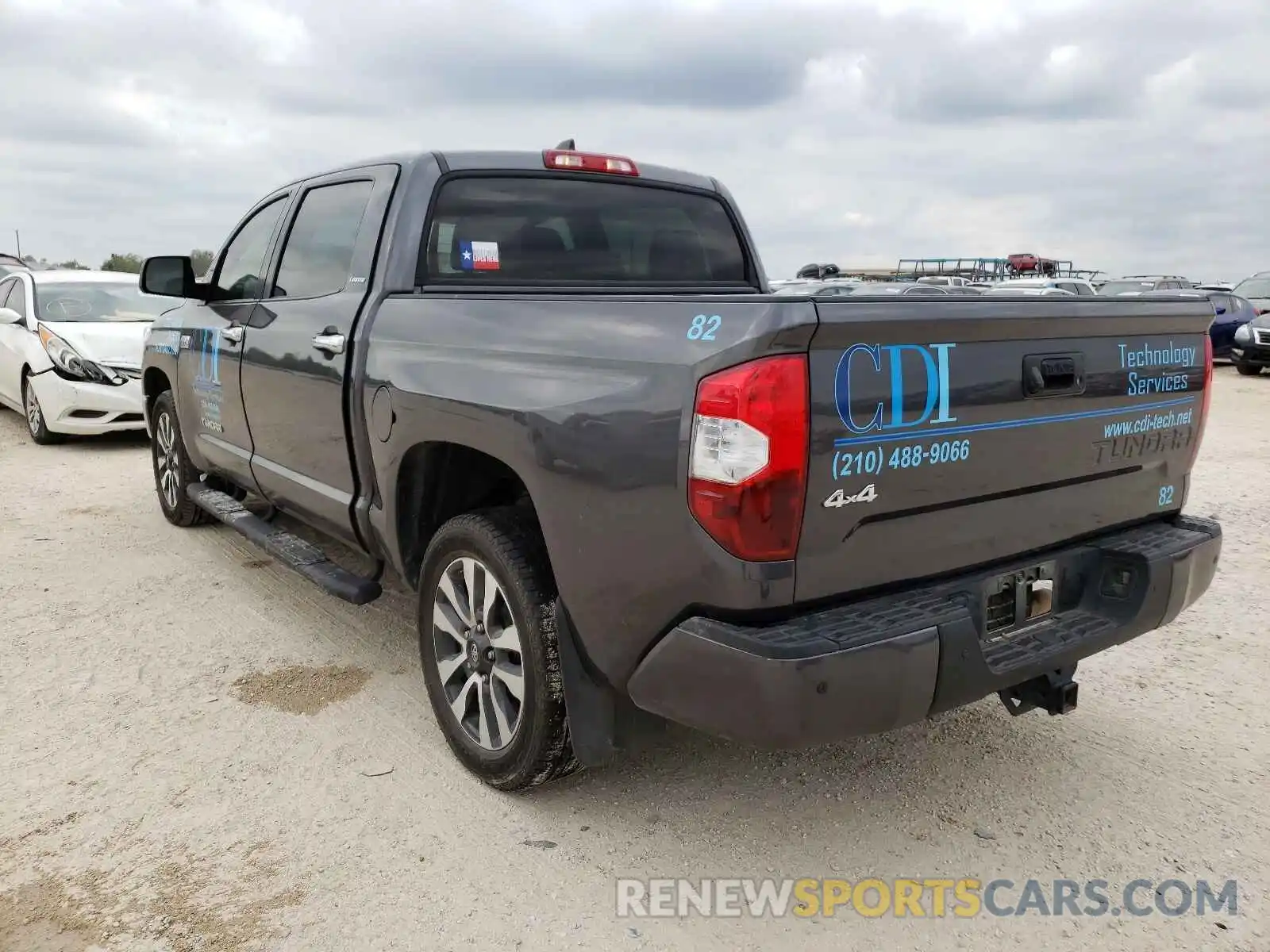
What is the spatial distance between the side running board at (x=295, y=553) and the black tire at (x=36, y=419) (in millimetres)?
4985

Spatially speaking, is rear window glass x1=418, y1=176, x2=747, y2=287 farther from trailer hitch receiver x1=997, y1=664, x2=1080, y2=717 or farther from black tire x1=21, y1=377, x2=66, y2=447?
black tire x1=21, y1=377, x2=66, y2=447

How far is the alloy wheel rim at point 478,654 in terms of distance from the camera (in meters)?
2.86

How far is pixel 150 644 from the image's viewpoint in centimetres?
426

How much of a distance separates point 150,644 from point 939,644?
3.50 metres

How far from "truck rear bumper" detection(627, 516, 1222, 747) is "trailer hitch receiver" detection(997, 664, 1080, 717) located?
0.16m

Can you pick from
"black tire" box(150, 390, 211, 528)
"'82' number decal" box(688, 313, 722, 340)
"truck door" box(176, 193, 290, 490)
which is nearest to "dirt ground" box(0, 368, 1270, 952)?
"truck door" box(176, 193, 290, 490)

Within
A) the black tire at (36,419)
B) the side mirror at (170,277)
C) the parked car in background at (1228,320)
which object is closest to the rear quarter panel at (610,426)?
the side mirror at (170,277)

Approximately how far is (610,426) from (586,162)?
80.7 inches

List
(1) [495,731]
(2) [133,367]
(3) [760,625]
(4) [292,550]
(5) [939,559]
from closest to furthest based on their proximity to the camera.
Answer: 1. (3) [760,625]
2. (5) [939,559]
3. (1) [495,731]
4. (4) [292,550]
5. (2) [133,367]

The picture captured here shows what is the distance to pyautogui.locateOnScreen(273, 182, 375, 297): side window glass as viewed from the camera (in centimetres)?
382

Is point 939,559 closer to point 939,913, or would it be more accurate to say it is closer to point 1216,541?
point 939,913

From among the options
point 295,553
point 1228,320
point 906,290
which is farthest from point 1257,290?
point 295,553

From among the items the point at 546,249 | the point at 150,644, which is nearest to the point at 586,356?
the point at 546,249

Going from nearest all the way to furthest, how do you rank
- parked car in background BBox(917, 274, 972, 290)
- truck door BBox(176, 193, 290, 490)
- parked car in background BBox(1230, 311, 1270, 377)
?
truck door BBox(176, 193, 290, 490) < parked car in background BBox(917, 274, 972, 290) < parked car in background BBox(1230, 311, 1270, 377)
